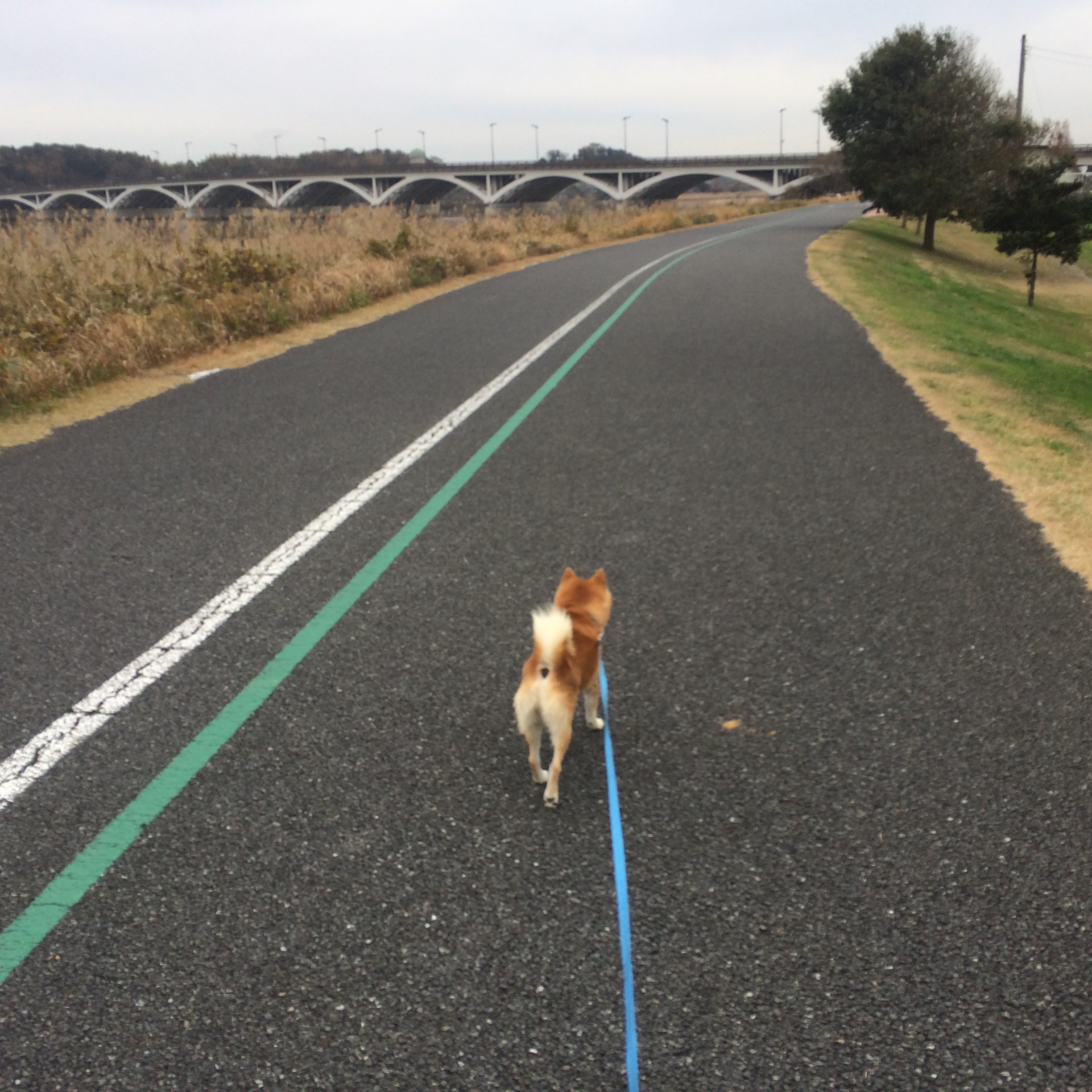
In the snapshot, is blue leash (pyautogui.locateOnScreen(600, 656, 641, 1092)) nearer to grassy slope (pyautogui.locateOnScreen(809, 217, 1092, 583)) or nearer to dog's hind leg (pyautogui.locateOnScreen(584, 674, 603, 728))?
dog's hind leg (pyautogui.locateOnScreen(584, 674, 603, 728))

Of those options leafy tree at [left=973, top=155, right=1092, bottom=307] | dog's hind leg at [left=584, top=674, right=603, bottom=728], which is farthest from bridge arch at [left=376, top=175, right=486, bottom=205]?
dog's hind leg at [left=584, top=674, right=603, bottom=728]

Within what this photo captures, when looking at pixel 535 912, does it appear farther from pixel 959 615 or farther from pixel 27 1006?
pixel 959 615

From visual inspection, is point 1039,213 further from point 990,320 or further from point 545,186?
point 545,186

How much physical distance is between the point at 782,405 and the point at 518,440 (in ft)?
8.30

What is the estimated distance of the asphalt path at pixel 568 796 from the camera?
2094 mm

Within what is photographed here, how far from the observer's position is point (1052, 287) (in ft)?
128

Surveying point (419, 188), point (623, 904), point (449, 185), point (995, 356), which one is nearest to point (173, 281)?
point (995, 356)

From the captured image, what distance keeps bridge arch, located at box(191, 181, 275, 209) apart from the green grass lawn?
202 feet

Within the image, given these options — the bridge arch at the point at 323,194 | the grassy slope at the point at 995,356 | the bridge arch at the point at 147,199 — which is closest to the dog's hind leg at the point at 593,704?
the grassy slope at the point at 995,356

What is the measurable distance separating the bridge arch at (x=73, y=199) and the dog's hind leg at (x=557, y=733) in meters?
98.4

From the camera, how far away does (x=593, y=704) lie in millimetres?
3186

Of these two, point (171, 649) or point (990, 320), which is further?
point (990, 320)

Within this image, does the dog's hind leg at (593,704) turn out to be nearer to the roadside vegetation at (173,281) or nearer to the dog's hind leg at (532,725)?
the dog's hind leg at (532,725)

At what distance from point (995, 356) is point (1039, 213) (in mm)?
20983
